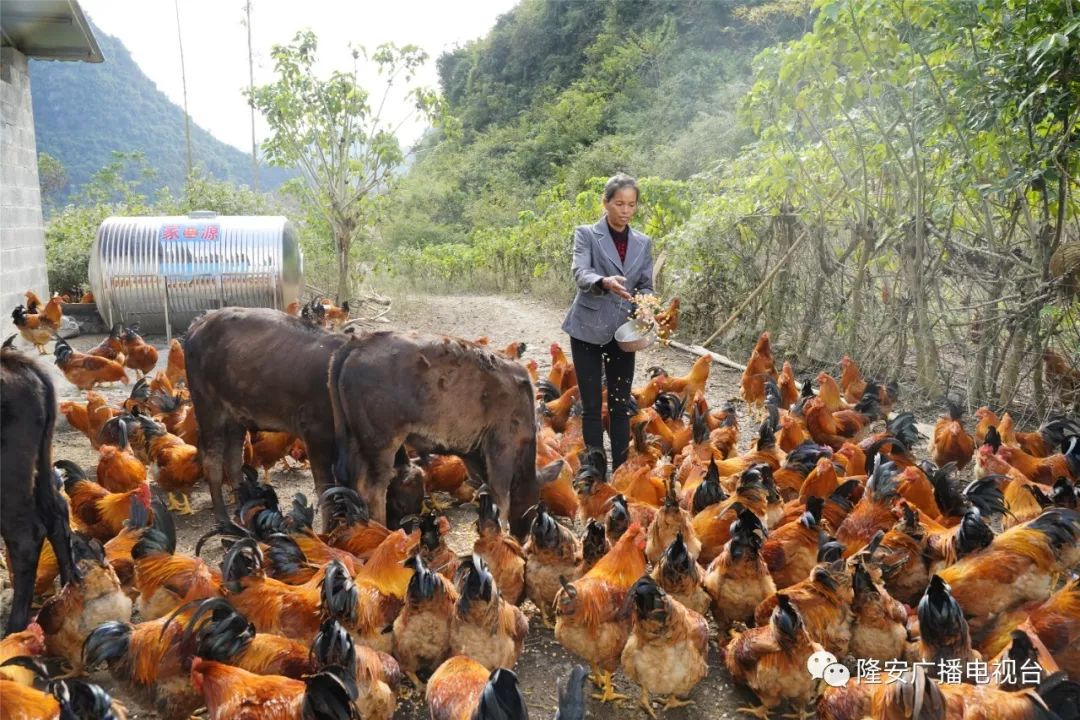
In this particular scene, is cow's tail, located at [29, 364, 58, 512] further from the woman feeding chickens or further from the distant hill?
the distant hill

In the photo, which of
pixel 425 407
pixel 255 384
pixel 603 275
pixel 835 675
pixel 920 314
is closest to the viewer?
pixel 835 675

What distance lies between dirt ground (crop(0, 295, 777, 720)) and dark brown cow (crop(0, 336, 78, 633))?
0.64 m

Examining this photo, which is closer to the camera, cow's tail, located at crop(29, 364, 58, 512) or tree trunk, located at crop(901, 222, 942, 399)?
cow's tail, located at crop(29, 364, 58, 512)

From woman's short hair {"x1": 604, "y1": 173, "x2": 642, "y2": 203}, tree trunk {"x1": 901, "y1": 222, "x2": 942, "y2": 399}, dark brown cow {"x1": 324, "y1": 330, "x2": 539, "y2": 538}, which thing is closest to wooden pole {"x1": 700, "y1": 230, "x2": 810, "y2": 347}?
tree trunk {"x1": 901, "y1": 222, "x2": 942, "y2": 399}

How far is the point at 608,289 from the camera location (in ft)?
18.7

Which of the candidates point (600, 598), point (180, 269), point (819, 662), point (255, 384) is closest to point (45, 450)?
point (255, 384)

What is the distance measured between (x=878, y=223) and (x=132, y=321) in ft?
38.9

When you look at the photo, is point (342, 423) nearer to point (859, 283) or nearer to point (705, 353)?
point (859, 283)

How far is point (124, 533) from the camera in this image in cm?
466

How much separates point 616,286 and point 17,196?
10687 mm

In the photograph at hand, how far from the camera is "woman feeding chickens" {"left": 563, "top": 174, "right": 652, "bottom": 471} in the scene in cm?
580

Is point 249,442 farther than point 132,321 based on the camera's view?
No

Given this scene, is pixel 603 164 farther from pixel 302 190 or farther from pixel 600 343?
pixel 600 343

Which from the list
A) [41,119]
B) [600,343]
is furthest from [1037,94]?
[41,119]
